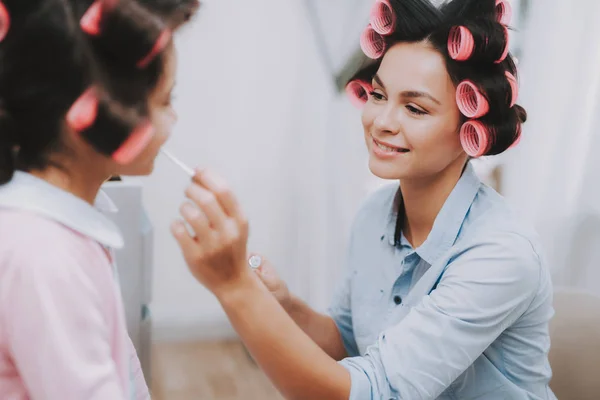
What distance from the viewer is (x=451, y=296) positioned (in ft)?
2.86

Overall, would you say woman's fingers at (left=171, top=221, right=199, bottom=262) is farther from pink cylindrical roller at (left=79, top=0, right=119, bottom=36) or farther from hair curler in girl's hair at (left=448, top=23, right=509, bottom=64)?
hair curler in girl's hair at (left=448, top=23, right=509, bottom=64)

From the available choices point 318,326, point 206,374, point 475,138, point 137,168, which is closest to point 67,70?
point 137,168

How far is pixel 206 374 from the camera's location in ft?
7.21

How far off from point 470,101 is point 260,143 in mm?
1487

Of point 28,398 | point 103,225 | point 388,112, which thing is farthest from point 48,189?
point 388,112

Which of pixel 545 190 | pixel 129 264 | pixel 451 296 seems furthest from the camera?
pixel 545 190

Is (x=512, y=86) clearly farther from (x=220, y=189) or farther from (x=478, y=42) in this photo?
(x=220, y=189)

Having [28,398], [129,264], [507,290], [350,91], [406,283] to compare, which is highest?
[350,91]

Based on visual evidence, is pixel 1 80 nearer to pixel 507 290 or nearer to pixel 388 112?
pixel 388 112

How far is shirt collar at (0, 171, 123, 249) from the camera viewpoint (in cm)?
56

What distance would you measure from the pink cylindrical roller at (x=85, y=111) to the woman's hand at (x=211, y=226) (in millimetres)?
135

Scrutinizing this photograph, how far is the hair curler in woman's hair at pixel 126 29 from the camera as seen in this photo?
0.53m

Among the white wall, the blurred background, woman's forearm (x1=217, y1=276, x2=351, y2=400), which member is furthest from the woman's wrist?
the white wall

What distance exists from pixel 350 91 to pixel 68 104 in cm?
68
